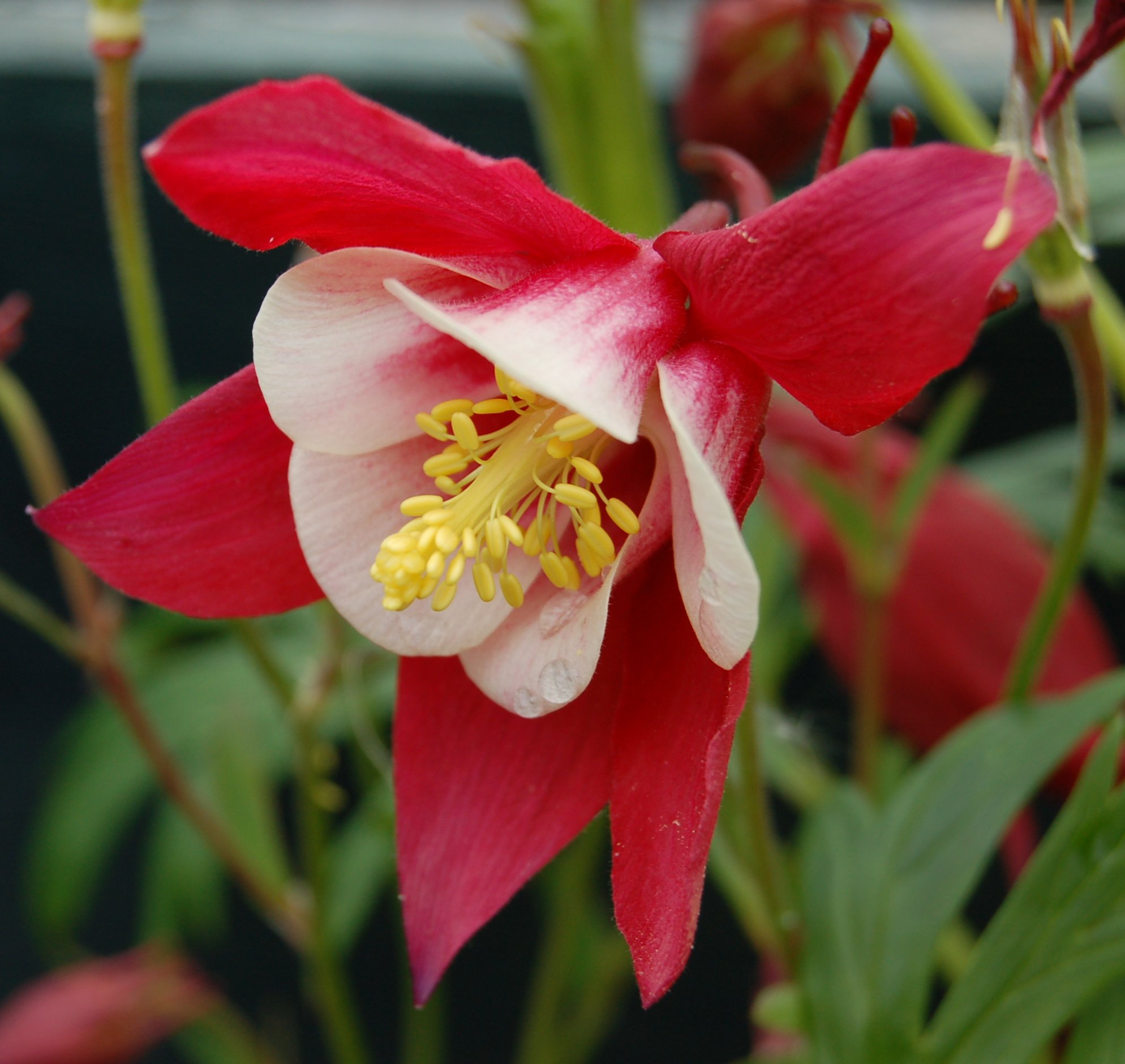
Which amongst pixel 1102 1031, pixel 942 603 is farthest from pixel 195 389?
pixel 1102 1031

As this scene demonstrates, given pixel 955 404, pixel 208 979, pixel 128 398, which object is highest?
pixel 955 404

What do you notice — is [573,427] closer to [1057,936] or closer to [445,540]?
[445,540]

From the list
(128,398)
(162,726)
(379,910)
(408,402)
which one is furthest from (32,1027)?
(408,402)

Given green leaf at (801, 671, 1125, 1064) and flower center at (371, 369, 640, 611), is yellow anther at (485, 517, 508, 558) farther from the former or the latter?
green leaf at (801, 671, 1125, 1064)

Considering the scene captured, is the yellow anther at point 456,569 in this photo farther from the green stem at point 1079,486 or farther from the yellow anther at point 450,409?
the green stem at point 1079,486

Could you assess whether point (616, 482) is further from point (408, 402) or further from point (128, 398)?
point (128, 398)

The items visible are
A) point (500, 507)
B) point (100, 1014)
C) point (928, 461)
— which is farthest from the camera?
point (100, 1014)
